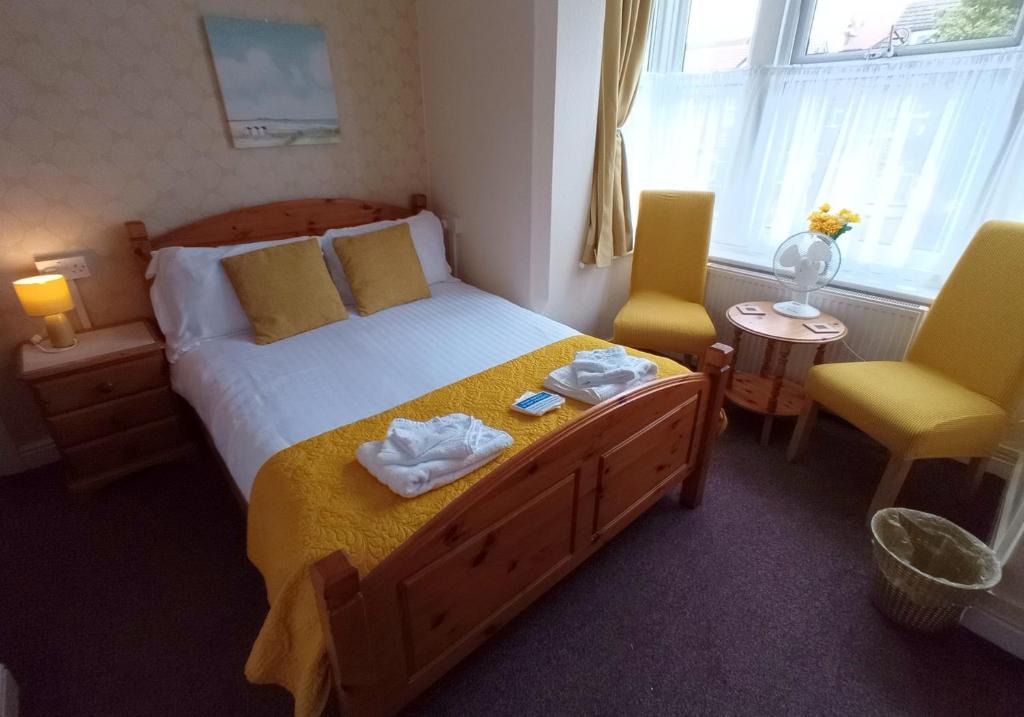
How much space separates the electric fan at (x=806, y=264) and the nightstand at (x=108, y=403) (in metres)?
2.93

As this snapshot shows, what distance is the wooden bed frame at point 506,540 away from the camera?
1024mm

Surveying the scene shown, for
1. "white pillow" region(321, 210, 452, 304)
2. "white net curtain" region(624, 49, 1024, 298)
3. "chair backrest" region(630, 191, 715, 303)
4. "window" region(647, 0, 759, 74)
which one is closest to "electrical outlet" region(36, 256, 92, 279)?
"white pillow" region(321, 210, 452, 304)

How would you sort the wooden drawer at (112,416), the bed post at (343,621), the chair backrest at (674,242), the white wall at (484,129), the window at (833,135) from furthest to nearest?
the chair backrest at (674,242) → the white wall at (484,129) → the window at (833,135) → the wooden drawer at (112,416) → the bed post at (343,621)

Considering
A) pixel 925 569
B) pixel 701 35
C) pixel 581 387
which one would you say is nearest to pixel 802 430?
→ pixel 925 569

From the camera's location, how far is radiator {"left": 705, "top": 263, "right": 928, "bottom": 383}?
233cm

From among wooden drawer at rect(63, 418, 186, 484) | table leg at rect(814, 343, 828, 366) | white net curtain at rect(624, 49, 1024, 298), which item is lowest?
wooden drawer at rect(63, 418, 186, 484)

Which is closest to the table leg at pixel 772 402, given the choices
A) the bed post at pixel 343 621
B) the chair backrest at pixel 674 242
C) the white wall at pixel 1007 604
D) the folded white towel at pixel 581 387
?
the chair backrest at pixel 674 242

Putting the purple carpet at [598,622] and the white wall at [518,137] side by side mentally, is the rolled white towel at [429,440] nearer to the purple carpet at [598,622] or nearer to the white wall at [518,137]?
the purple carpet at [598,622]

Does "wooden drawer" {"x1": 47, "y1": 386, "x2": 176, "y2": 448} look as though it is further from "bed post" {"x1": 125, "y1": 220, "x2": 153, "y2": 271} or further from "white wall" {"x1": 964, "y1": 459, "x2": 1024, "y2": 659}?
"white wall" {"x1": 964, "y1": 459, "x2": 1024, "y2": 659}

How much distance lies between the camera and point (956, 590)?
1443 millimetres

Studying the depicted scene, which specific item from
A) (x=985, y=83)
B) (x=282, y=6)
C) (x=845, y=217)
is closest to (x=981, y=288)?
(x=845, y=217)

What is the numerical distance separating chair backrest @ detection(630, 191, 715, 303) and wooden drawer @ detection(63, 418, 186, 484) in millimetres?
2619

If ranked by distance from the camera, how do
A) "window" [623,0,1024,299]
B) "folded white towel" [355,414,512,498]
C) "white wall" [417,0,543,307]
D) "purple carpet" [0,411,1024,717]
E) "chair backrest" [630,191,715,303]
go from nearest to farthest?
1. "folded white towel" [355,414,512,498]
2. "purple carpet" [0,411,1024,717]
3. "window" [623,0,1024,299]
4. "white wall" [417,0,543,307]
5. "chair backrest" [630,191,715,303]

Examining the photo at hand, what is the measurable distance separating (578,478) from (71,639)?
1.69 meters
